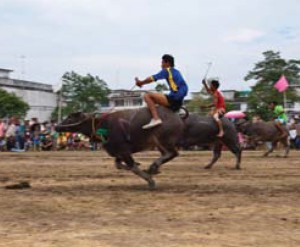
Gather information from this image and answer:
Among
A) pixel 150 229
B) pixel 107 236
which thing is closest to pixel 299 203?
pixel 150 229

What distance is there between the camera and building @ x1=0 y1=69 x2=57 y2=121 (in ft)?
275

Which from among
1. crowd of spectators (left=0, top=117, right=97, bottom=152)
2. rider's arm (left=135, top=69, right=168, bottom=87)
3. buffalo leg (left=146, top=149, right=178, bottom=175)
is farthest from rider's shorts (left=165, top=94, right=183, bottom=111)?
crowd of spectators (left=0, top=117, right=97, bottom=152)

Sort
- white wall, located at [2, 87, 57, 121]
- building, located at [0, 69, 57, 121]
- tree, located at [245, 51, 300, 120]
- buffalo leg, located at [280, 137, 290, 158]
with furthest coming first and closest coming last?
white wall, located at [2, 87, 57, 121] < building, located at [0, 69, 57, 121] < tree, located at [245, 51, 300, 120] < buffalo leg, located at [280, 137, 290, 158]

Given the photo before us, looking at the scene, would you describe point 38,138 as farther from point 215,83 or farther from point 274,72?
point 274,72

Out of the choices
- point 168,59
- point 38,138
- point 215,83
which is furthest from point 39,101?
point 168,59

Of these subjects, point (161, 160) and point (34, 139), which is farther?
point (34, 139)

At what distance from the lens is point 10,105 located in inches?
2847

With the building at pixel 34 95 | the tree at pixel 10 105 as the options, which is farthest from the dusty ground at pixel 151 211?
the building at pixel 34 95

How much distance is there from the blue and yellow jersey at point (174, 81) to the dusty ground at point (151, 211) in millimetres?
1623

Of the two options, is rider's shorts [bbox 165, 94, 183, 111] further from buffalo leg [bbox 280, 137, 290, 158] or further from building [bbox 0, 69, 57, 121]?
building [bbox 0, 69, 57, 121]

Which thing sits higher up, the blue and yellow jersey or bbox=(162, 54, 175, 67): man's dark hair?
bbox=(162, 54, 175, 67): man's dark hair

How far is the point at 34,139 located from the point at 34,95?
191 ft

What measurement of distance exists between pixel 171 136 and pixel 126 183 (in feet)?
4.24

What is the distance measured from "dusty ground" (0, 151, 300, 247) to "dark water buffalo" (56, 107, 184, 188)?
0.44 m
